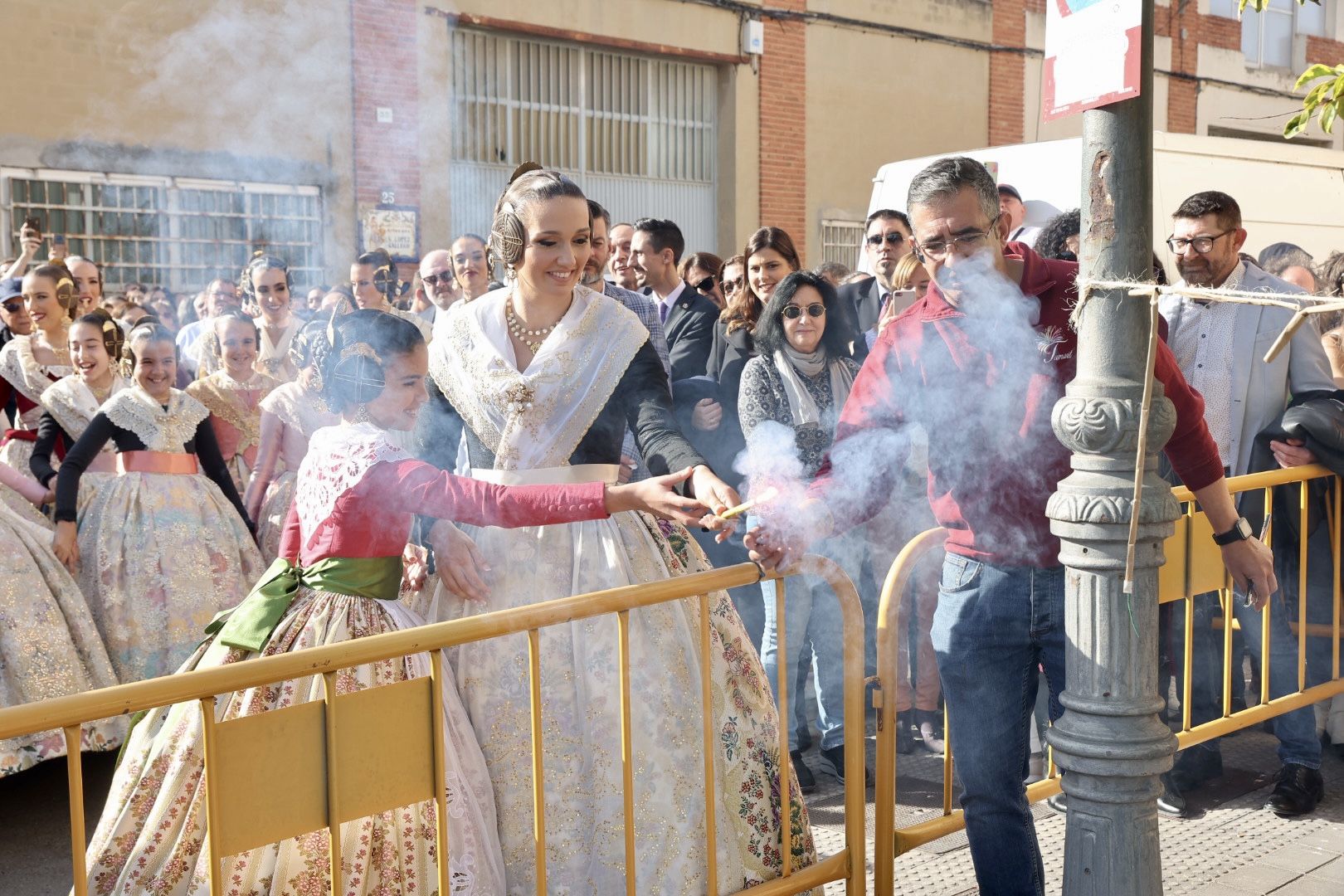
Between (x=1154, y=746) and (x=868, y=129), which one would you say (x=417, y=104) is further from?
(x=868, y=129)

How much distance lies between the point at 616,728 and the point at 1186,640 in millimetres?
2093

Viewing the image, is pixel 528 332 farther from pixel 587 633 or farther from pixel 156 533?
pixel 156 533

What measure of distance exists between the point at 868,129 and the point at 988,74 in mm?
2171

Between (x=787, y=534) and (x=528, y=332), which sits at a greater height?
(x=528, y=332)

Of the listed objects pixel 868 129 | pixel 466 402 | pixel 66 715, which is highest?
pixel 868 129

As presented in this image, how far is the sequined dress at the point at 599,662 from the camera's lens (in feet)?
9.41

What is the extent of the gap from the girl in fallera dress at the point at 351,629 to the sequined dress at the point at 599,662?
0.11 meters

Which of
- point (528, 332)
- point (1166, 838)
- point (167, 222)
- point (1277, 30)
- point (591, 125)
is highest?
point (1277, 30)

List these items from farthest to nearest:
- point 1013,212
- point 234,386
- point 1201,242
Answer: point 1013,212 < point 234,386 < point 1201,242

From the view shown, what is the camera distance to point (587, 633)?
295 centimetres

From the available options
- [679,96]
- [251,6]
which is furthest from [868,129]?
[251,6]

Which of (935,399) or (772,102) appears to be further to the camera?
(772,102)

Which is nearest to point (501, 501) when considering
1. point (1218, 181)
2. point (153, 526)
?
point (153, 526)

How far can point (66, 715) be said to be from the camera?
1.97 m
